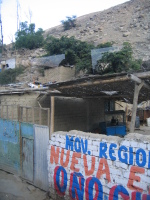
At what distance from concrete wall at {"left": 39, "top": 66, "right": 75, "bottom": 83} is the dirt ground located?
39.5 feet

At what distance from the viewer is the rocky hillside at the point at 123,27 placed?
97.5 feet

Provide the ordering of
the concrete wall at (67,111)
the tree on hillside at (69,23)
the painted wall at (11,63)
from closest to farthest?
1. the concrete wall at (67,111)
2. the painted wall at (11,63)
3. the tree on hillside at (69,23)

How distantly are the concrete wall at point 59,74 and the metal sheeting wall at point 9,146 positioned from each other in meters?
10.8

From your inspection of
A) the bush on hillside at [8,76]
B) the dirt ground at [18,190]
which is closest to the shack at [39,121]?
the dirt ground at [18,190]

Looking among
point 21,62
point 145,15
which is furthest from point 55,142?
point 145,15

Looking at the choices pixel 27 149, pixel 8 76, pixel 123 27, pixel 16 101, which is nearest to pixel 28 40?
pixel 8 76

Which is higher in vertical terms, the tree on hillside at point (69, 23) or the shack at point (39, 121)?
the tree on hillside at point (69, 23)

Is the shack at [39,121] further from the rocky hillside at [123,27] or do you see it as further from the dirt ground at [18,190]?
the rocky hillside at [123,27]

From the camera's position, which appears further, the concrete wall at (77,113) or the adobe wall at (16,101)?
the concrete wall at (77,113)

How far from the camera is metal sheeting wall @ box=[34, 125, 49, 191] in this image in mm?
5375

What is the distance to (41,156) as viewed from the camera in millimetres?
5504

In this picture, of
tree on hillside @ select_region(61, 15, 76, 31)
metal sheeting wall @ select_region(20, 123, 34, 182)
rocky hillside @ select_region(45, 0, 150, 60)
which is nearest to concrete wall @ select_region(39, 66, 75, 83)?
rocky hillside @ select_region(45, 0, 150, 60)

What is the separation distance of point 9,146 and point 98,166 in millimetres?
3848

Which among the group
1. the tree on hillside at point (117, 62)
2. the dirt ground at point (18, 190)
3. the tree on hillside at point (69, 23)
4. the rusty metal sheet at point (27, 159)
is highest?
the tree on hillside at point (69, 23)
